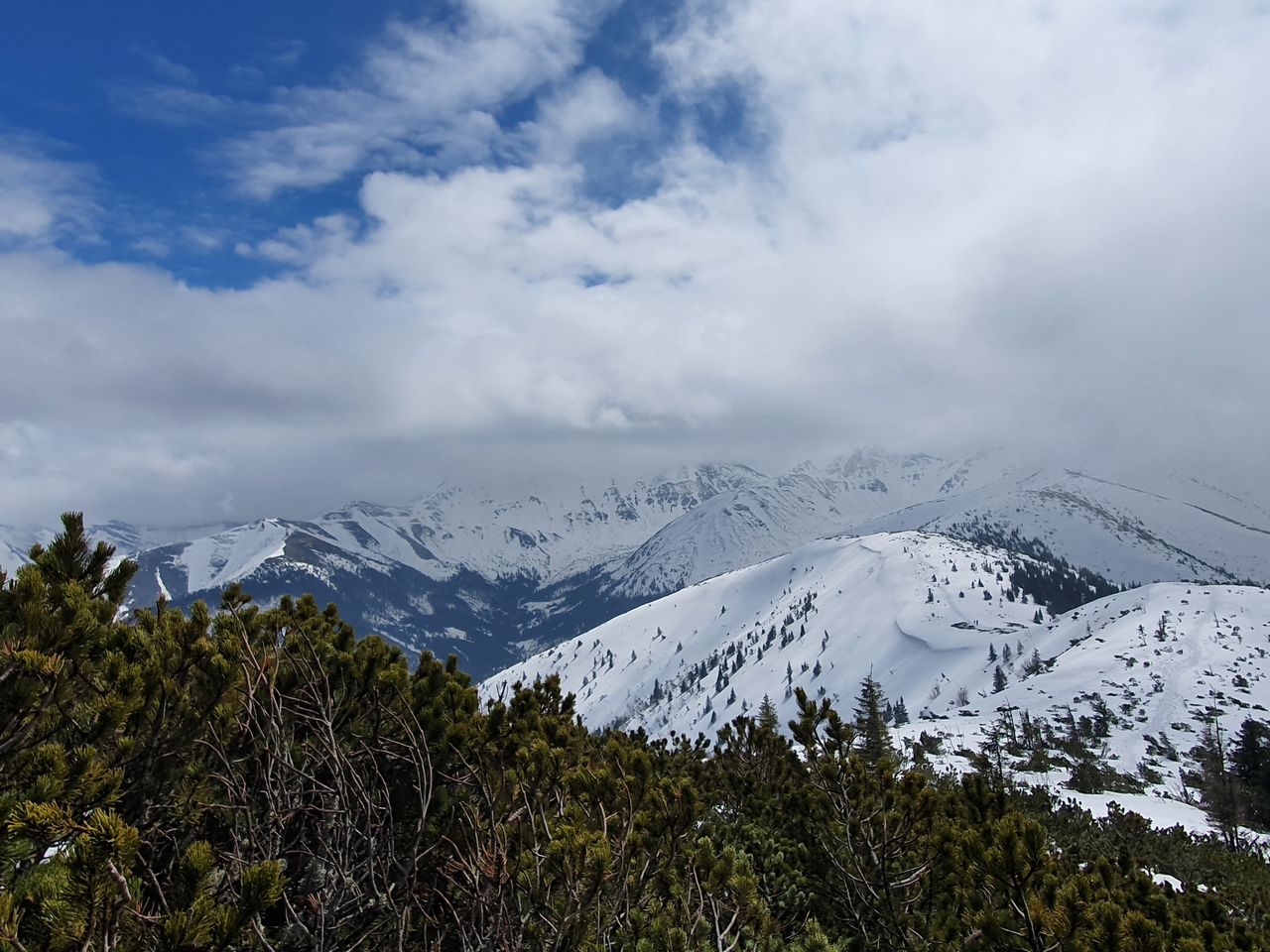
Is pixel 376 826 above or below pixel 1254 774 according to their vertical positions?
above

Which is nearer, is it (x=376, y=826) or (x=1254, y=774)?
(x=376, y=826)

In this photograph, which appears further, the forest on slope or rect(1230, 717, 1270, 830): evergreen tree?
rect(1230, 717, 1270, 830): evergreen tree

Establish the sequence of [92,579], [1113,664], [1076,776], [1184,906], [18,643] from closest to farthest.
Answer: [18,643]
[92,579]
[1184,906]
[1076,776]
[1113,664]

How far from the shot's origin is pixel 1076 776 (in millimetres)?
39906

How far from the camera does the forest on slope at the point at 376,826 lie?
267 cm

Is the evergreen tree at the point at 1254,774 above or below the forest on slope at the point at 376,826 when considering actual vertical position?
below

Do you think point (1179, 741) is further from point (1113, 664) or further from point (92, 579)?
point (92, 579)

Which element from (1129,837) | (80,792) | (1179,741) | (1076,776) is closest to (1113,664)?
(1179,741)

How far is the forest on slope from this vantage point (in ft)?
8.75

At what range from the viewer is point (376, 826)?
214 inches

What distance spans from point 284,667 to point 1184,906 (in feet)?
27.9

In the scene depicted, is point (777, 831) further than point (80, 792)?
Yes

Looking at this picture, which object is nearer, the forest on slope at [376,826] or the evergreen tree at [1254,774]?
the forest on slope at [376,826]

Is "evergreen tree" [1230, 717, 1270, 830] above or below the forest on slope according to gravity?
below
